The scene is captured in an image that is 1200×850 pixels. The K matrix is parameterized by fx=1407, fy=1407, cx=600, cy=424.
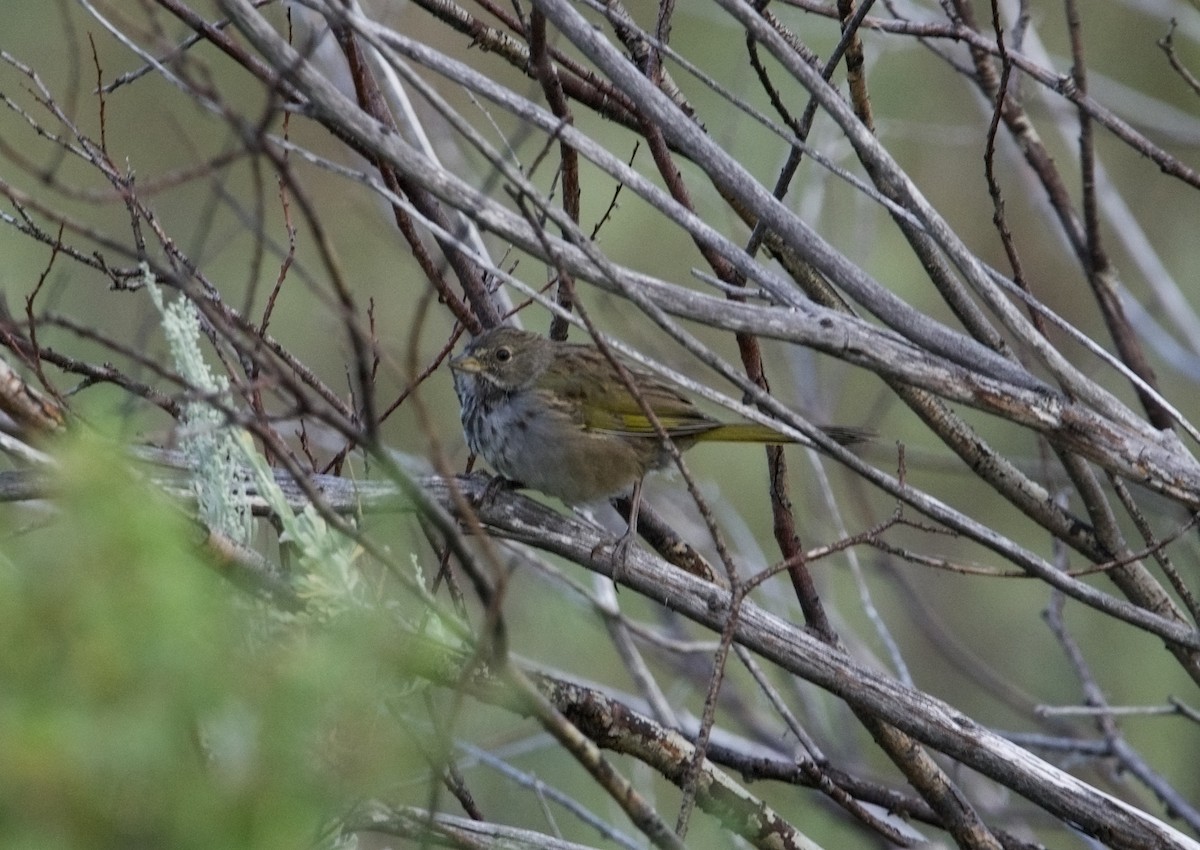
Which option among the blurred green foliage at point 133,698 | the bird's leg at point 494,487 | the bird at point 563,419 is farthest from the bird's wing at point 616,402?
the blurred green foliage at point 133,698

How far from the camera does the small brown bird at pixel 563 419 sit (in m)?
4.30

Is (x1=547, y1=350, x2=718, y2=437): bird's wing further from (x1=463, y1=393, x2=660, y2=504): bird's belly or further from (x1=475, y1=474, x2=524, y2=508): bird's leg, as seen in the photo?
(x1=475, y1=474, x2=524, y2=508): bird's leg

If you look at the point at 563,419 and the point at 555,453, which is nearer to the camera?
the point at 555,453

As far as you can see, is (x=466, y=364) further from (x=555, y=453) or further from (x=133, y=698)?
(x=133, y=698)

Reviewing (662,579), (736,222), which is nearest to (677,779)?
(662,579)

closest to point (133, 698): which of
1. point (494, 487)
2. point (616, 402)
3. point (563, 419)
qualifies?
point (494, 487)

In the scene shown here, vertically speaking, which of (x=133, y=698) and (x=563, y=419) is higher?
(x=563, y=419)

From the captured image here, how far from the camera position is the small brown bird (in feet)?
14.1

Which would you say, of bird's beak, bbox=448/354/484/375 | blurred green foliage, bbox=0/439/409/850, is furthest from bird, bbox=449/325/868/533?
blurred green foliage, bbox=0/439/409/850

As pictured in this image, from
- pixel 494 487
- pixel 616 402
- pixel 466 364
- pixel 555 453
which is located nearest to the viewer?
pixel 494 487

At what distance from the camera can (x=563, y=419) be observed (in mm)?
4527

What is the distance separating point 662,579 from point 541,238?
3.31ft

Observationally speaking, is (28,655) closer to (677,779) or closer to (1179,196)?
(677,779)

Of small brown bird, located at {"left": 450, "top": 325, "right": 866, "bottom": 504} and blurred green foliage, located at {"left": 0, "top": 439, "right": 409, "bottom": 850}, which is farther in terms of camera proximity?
small brown bird, located at {"left": 450, "top": 325, "right": 866, "bottom": 504}
